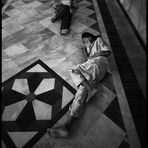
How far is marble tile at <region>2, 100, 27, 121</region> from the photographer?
1596mm

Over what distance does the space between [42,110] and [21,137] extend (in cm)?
35

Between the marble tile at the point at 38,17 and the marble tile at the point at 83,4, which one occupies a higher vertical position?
the marble tile at the point at 83,4

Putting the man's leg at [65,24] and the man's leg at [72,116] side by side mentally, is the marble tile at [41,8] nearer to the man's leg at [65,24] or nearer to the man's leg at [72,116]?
the man's leg at [65,24]

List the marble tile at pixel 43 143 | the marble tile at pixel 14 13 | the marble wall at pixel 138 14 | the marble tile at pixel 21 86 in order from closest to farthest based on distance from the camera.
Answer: the marble tile at pixel 43 143 → the marble tile at pixel 21 86 → the marble wall at pixel 138 14 → the marble tile at pixel 14 13

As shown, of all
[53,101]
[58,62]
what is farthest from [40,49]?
[53,101]

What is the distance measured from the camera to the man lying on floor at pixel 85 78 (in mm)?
1438

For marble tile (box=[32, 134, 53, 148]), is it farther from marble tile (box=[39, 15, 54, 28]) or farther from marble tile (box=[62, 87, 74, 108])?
marble tile (box=[39, 15, 54, 28])

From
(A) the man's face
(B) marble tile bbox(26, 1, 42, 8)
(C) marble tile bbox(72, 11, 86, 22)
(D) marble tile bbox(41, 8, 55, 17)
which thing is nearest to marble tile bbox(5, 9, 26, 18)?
(B) marble tile bbox(26, 1, 42, 8)

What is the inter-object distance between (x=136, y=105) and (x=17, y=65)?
173cm

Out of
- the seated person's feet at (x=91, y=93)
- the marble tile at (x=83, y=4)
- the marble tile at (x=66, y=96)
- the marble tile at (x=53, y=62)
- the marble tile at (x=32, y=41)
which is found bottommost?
the marble tile at (x=66, y=96)

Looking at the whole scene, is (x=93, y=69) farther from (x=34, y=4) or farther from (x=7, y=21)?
(x=34, y=4)

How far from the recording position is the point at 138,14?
2.50 m

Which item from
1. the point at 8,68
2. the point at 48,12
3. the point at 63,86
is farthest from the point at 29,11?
the point at 63,86

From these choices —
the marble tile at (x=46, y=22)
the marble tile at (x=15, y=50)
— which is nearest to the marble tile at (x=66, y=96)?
the marble tile at (x=15, y=50)
